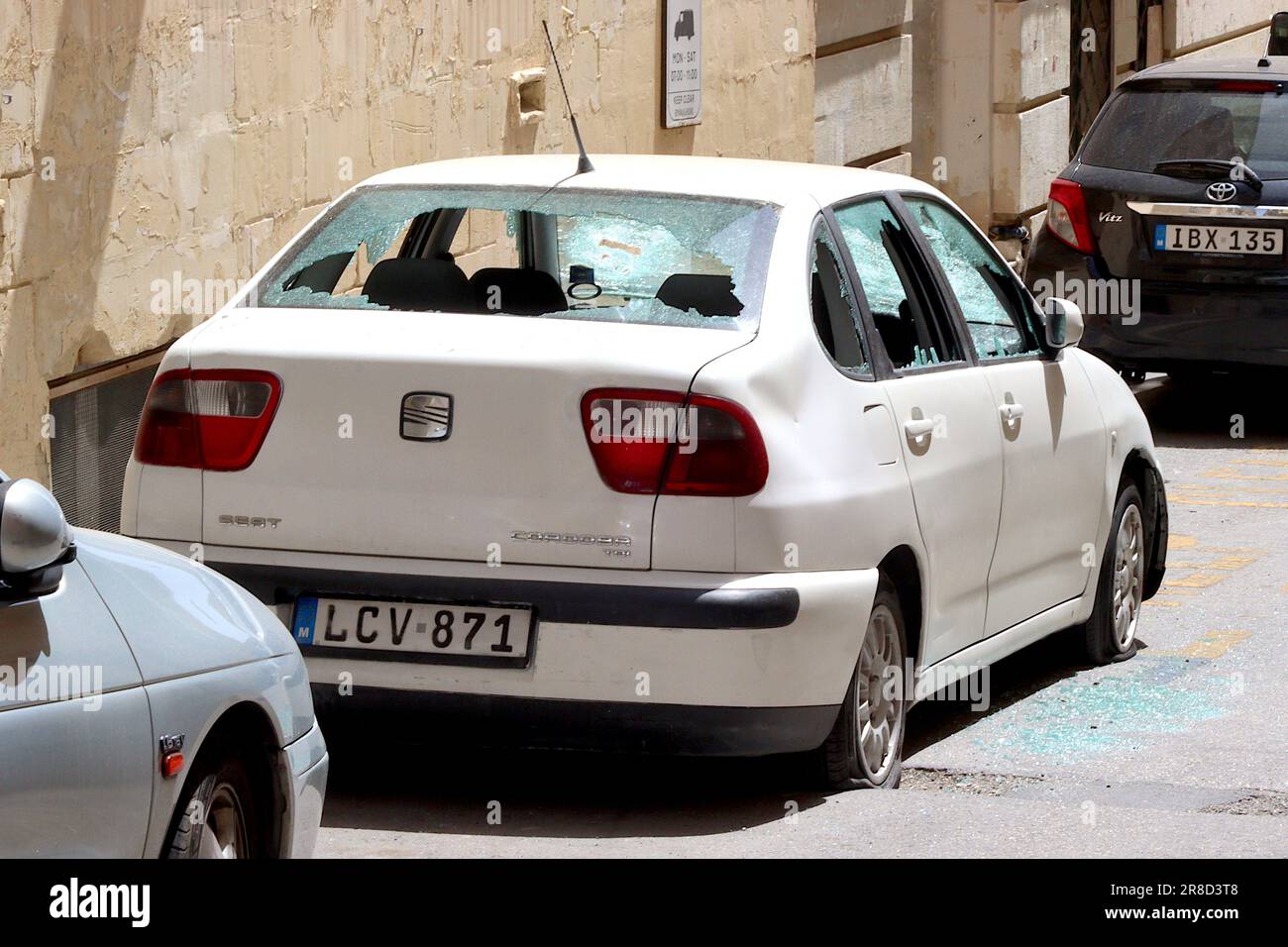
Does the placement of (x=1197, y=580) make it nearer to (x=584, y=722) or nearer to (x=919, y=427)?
(x=919, y=427)

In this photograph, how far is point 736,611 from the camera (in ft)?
18.4

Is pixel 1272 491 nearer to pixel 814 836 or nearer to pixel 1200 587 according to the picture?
pixel 1200 587

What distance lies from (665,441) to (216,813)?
156 centimetres

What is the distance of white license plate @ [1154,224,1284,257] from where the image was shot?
12.6 m

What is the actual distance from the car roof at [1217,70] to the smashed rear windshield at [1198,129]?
0.07 m

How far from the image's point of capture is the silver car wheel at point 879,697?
20.2 feet

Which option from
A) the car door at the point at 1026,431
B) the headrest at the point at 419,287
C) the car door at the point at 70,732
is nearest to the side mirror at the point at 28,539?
the car door at the point at 70,732

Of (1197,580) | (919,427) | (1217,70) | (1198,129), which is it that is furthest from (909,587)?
(1217,70)

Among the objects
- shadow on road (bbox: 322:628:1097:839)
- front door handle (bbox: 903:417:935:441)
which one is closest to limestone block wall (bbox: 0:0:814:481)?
shadow on road (bbox: 322:628:1097:839)

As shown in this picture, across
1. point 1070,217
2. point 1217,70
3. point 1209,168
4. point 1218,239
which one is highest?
point 1217,70

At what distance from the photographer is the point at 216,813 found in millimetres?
4473

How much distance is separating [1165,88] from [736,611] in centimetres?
861

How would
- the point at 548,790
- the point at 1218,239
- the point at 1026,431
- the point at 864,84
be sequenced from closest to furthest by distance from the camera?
the point at 548,790
the point at 1026,431
the point at 1218,239
the point at 864,84

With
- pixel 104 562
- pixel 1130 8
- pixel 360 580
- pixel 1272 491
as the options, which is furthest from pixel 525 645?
pixel 1130 8
